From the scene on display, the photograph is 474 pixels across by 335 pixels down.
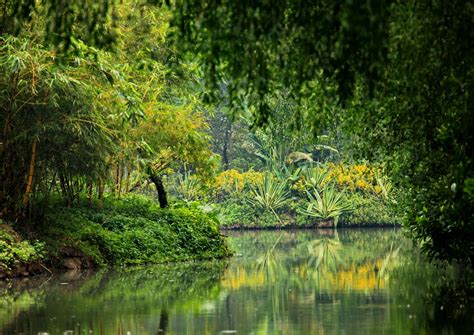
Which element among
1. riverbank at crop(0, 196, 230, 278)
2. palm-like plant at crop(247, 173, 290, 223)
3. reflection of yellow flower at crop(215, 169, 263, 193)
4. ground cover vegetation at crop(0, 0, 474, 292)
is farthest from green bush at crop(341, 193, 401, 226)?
riverbank at crop(0, 196, 230, 278)

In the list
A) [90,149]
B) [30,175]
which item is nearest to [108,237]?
[90,149]

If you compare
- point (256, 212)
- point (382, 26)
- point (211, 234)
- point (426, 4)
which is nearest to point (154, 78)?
point (211, 234)

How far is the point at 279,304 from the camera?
1584cm

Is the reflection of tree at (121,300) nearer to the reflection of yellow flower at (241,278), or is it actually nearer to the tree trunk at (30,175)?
the reflection of yellow flower at (241,278)

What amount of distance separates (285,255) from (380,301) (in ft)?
50.1

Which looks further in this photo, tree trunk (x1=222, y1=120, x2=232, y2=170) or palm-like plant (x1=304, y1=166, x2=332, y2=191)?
tree trunk (x1=222, y1=120, x2=232, y2=170)

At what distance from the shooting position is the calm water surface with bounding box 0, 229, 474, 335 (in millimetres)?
13047

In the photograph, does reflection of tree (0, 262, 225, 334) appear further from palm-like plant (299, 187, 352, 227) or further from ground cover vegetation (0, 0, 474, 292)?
palm-like plant (299, 187, 352, 227)

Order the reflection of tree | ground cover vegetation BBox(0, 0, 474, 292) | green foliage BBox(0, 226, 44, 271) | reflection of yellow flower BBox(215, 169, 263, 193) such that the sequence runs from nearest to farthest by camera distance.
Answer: ground cover vegetation BBox(0, 0, 474, 292), the reflection of tree, green foliage BBox(0, 226, 44, 271), reflection of yellow flower BBox(215, 169, 263, 193)

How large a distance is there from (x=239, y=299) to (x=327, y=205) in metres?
35.2

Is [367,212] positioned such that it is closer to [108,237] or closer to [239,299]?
[108,237]

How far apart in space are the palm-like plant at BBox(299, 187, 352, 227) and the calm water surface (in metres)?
22.5

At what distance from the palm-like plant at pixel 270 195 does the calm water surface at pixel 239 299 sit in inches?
947

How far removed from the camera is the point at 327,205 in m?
51.9
